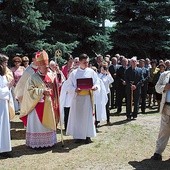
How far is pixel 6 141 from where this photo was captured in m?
7.70

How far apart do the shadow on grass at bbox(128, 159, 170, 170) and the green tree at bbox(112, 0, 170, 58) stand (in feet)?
49.5

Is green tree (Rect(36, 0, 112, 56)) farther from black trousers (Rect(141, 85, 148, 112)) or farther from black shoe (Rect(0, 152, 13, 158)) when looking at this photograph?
black shoe (Rect(0, 152, 13, 158))

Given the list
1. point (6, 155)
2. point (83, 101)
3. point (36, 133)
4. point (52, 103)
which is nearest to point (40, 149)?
point (36, 133)

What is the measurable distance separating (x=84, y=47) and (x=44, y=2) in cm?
308

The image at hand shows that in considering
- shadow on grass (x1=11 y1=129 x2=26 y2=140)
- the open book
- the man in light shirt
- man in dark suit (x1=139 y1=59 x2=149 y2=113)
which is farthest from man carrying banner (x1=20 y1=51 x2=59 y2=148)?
man in dark suit (x1=139 y1=59 x2=149 y2=113)

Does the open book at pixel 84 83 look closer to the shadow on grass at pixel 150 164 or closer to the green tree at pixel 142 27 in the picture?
the shadow on grass at pixel 150 164

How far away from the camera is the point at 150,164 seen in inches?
289

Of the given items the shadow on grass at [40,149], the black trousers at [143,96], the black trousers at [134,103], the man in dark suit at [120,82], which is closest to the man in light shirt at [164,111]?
the shadow on grass at [40,149]

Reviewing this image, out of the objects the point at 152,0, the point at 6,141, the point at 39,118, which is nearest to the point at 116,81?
the point at 39,118

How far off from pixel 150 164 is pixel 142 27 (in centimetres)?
1549

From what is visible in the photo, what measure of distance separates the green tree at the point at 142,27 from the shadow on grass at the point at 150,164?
15.1 meters

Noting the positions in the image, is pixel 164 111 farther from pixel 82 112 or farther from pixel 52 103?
pixel 52 103

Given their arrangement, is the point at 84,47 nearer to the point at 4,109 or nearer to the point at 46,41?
the point at 46,41

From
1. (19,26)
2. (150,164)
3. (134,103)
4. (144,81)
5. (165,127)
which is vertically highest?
(19,26)
